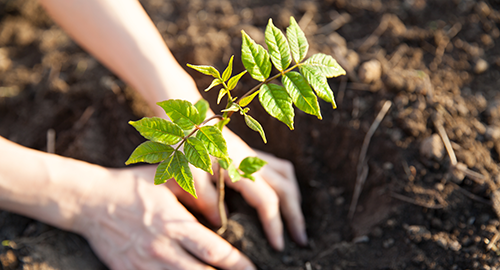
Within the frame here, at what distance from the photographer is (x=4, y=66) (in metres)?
2.57

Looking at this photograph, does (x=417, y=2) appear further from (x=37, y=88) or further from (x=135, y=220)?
(x=37, y=88)

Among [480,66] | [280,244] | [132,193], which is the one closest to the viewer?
[132,193]

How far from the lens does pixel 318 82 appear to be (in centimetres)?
82

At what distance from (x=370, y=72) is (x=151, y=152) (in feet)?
4.73

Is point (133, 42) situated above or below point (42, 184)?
above

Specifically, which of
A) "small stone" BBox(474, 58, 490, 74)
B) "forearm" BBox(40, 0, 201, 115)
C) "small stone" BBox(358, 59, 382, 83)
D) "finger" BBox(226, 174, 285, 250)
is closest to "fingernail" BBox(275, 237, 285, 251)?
"finger" BBox(226, 174, 285, 250)

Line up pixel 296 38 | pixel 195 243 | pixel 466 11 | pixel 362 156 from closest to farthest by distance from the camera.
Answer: pixel 296 38, pixel 195 243, pixel 362 156, pixel 466 11

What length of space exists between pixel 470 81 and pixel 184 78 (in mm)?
1660

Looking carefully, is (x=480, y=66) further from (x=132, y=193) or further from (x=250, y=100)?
(x=132, y=193)

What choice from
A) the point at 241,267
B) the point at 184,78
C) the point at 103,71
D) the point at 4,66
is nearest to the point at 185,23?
the point at 103,71

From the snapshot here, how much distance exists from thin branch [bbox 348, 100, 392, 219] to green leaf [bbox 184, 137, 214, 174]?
1119 millimetres

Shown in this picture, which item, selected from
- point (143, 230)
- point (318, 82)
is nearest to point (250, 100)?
point (318, 82)

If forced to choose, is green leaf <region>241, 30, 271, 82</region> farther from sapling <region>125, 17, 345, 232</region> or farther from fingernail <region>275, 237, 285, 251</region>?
fingernail <region>275, 237, 285, 251</region>

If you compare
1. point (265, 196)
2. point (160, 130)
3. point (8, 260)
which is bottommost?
point (265, 196)
